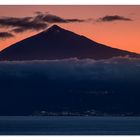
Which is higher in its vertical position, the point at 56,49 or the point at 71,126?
the point at 56,49

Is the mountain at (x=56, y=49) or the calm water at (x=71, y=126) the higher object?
the mountain at (x=56, y=49)

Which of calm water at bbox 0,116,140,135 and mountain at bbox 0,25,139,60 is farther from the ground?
mountain at bbox 0,25,139,60

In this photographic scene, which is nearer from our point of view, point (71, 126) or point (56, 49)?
point (71, 126)
